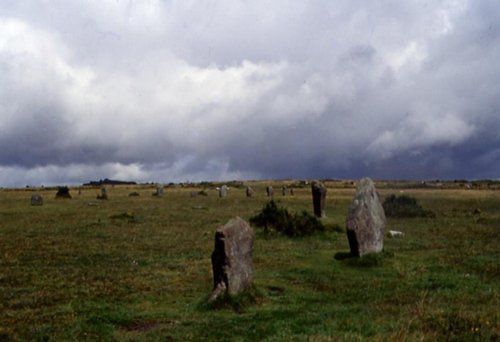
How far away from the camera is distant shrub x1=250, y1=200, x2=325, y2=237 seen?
101ft

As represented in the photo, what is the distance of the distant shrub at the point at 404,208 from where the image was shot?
144 ft

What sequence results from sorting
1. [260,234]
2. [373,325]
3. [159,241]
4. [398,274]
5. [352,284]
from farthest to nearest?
1. [260,234]
2. [159,241]
3. [398,274]
4. [352,284]
5. [373,325]

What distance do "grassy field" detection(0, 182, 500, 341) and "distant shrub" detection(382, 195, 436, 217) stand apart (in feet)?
34.8

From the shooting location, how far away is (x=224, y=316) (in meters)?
14.2

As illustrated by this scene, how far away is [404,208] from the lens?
148 feet

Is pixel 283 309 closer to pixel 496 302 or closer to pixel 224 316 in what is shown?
pixel 224 316

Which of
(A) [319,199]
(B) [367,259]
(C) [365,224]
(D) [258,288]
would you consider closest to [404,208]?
(A) [319,199]

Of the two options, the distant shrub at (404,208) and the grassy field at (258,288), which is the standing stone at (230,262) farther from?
the distant shrub at (404,208)

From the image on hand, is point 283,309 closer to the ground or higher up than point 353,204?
closer to the ground

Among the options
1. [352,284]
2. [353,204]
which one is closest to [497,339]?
[352,284]

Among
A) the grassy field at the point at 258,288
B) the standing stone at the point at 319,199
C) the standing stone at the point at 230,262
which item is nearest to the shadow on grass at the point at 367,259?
the grassy field at the point at 258,288

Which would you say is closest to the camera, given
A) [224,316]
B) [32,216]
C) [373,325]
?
[373,325]

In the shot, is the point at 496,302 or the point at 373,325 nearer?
the point at 373,325

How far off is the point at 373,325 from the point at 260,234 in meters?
19.4
